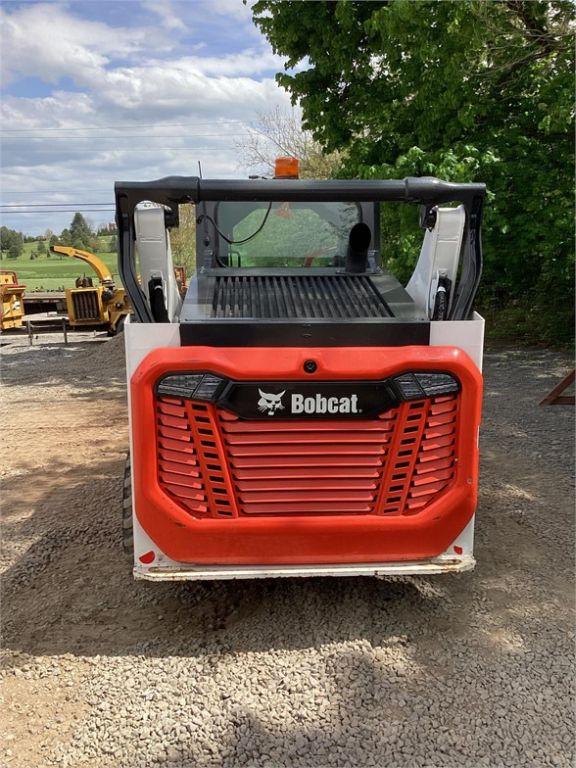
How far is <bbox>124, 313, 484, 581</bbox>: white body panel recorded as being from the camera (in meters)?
2.99

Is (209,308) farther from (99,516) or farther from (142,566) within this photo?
(99,516)

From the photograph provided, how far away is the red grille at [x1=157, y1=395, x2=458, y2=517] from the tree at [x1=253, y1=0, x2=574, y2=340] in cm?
565

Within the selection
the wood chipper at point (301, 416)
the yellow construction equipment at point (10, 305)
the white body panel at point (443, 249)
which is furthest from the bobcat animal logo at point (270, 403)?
the yellow construction equipment at point (10, 305)

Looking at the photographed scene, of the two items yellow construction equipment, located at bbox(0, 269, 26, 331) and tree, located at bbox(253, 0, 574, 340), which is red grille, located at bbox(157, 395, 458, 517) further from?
yellow construction equipment, located at bbox(0, 269, 26, 331)

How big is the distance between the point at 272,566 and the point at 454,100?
23.7 feet

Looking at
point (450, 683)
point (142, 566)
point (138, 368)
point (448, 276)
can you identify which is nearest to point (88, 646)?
point (142, 566)

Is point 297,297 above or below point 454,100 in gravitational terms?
below

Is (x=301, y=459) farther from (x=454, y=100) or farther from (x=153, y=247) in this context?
(x=454, y=100)

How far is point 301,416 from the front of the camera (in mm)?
2953

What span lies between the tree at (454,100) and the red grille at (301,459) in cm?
565

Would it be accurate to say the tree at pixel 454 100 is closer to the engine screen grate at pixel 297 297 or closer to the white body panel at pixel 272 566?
the engine screen grate at pixel 297 297

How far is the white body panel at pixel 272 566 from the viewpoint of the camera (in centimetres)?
299

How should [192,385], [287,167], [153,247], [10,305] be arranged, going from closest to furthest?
[192,385] < [153,247] < [287,167] < [10,305]

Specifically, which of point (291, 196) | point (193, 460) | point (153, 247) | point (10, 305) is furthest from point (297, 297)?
point (10, 305)
